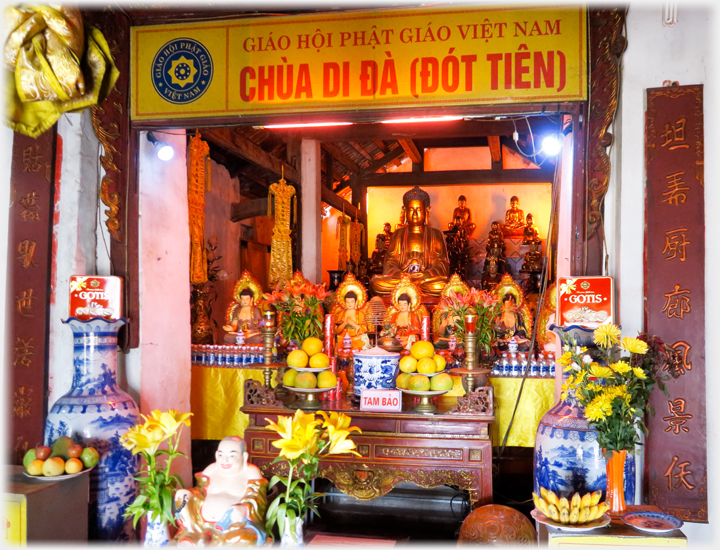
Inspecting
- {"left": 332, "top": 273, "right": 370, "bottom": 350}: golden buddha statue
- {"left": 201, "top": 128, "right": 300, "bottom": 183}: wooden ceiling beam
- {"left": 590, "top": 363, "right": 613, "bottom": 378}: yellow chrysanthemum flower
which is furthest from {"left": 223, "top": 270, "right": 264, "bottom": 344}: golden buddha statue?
{"left": 590, "top": 363, "right": 613, "bottom": 378}: yellow chrysanthemum flower

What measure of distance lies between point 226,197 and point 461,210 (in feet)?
14.5

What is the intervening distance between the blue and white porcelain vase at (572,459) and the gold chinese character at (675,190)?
39.5 inches

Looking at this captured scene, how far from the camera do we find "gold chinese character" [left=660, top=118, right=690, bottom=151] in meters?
2.63

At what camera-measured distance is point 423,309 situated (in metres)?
5.16

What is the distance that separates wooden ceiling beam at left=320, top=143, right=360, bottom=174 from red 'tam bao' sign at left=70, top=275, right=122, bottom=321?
18.2 ft

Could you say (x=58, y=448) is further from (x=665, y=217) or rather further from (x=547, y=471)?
(x=665, y=217)

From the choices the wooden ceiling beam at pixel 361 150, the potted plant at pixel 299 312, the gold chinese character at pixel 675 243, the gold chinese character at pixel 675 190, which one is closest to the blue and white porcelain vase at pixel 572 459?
the gold chinese character at pixel 675 243

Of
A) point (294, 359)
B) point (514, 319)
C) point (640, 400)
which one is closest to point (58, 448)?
point (294, 359)

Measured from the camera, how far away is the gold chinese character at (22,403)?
10.1 ft

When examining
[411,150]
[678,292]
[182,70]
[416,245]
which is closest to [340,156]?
[411,150]

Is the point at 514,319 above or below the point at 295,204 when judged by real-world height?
below

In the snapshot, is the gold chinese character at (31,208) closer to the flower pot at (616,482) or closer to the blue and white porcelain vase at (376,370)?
the blue and white porcelain vase at (376,370)

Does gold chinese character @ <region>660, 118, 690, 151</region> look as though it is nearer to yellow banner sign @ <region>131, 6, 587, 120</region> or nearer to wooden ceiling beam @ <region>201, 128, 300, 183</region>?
yellow banner sign @ <region>131, 6, 587, 120</region>

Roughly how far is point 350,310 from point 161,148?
218 centimetres
